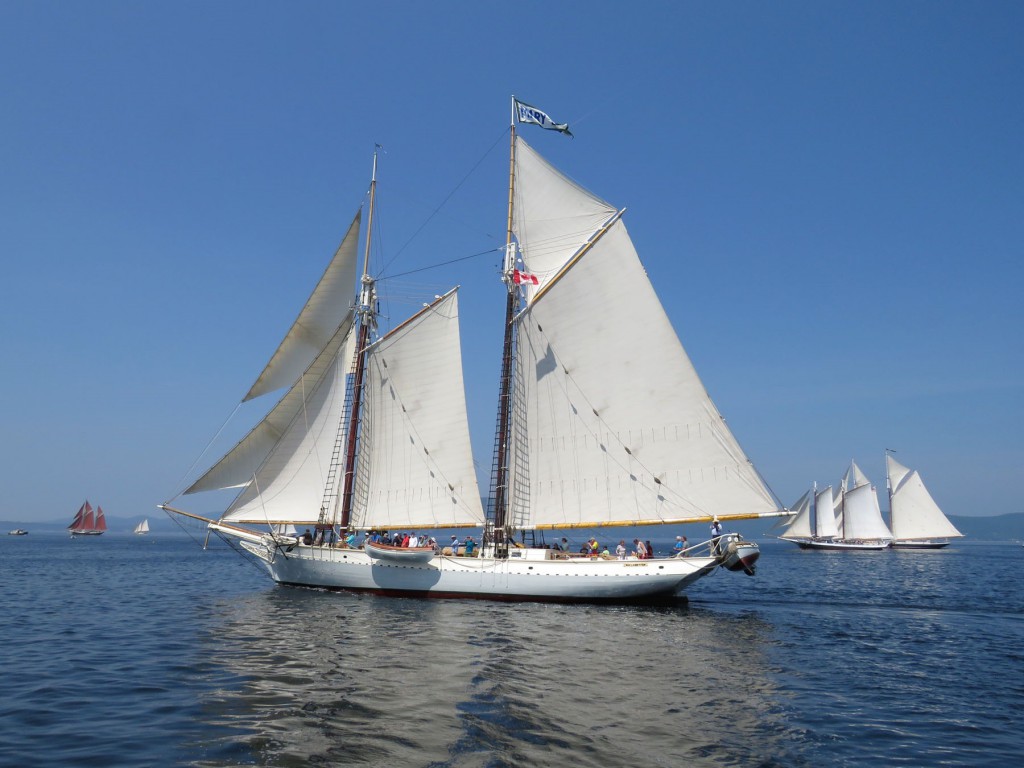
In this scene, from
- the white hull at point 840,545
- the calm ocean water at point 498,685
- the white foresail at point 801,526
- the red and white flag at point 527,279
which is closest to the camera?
the calm ocean water at point 498,685

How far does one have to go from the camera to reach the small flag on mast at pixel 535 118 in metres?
42.8

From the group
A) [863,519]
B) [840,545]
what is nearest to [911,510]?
[863,519]

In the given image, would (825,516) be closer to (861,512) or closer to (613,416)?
(861,512)

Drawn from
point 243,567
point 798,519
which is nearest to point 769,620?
point 243,567

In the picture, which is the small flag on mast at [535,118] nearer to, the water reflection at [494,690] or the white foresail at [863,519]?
the water reflection at [494,690]

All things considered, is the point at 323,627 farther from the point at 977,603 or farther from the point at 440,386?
the point at 977,603

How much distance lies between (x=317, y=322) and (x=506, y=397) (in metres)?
11.9

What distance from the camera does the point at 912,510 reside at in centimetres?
11275

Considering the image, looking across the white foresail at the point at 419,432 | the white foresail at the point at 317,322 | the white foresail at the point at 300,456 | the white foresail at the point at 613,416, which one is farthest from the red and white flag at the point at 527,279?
the white foresail at the point at 300,456

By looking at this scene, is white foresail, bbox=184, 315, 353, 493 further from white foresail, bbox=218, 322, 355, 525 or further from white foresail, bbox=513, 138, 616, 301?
white foresail, bbox=513, 138, 616, 301

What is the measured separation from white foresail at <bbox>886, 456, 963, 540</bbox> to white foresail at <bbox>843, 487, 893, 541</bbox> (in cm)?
667

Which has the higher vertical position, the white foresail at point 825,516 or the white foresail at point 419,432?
the white foresail at point 419,432

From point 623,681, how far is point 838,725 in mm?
5066

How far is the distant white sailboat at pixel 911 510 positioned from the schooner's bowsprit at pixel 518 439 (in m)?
89.8
